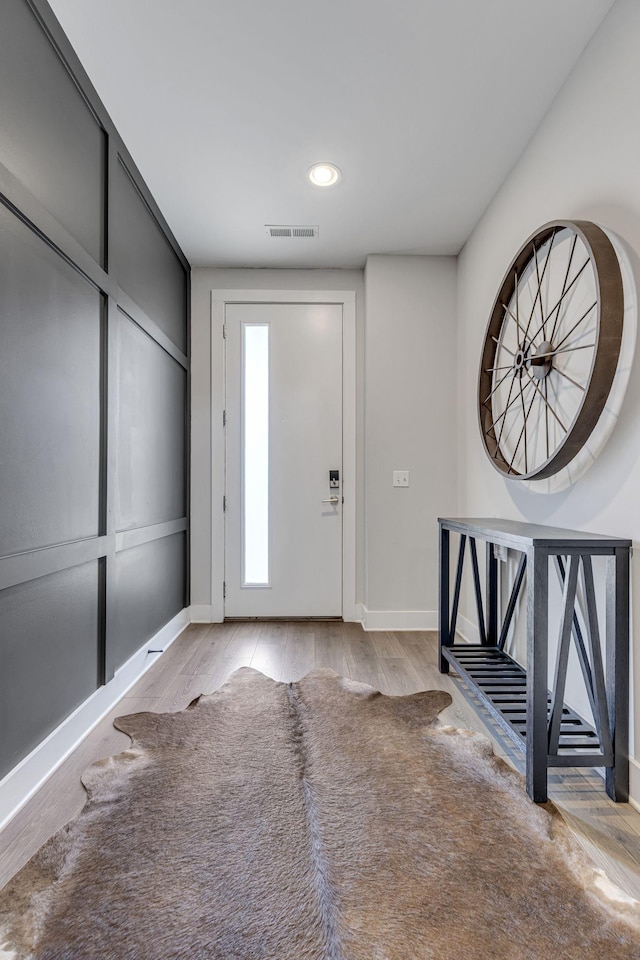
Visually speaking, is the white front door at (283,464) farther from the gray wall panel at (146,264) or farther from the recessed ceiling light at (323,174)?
the recessed ceiling light at (323,174)

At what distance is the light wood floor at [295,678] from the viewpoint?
4.33 feet

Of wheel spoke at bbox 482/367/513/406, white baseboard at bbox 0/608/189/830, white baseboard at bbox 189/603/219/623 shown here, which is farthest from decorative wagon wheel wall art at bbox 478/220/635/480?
white baseboard at bbox 189/603/219/623

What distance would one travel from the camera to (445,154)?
2342 millimetres

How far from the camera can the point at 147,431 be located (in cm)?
266

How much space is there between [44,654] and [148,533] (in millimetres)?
1038

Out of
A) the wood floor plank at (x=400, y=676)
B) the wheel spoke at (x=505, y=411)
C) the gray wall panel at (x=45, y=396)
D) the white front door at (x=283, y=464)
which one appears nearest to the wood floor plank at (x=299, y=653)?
the white front door at (x=283, y=464)

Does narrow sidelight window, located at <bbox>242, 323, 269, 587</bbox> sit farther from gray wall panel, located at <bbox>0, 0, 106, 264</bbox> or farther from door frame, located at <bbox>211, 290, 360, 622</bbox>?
gray wall panel, located at <bbox>0, 0, 106, 264</bbox>

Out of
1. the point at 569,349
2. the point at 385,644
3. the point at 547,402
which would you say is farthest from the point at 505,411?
the point at 385,644

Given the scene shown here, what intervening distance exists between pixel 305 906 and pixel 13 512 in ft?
3.99

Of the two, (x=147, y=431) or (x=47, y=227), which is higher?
(x=47, y=227)

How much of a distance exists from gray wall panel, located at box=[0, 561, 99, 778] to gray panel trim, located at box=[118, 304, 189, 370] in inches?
44.8

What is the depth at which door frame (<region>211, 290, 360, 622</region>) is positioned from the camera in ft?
11.4

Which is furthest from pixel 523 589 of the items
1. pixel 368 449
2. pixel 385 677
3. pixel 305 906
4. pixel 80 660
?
pixel 80 660

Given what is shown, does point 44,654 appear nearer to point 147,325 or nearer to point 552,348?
point 147,325
